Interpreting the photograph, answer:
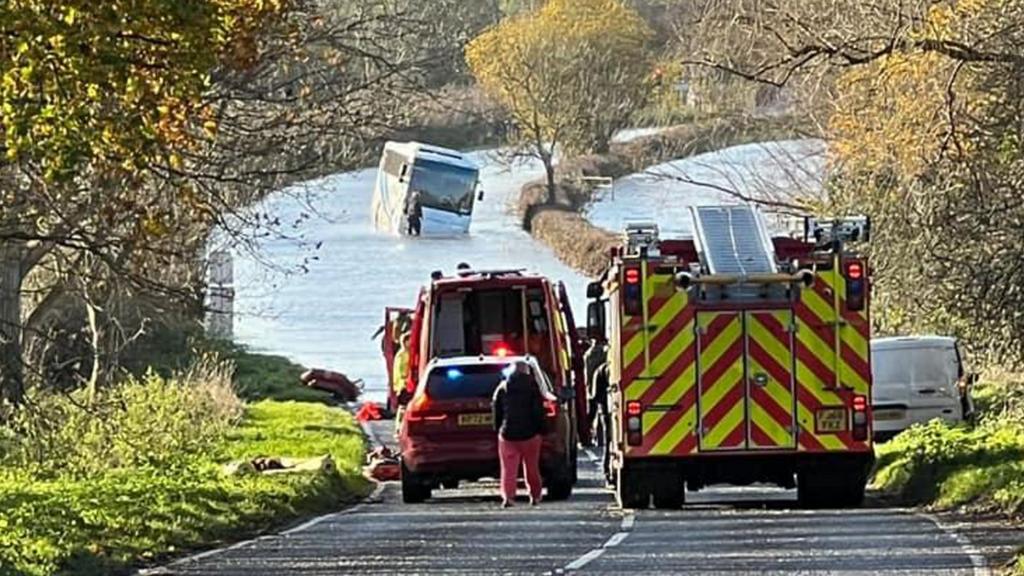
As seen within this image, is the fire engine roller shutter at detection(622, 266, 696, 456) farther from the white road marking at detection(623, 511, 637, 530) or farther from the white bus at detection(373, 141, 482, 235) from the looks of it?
the white bus at detection(373, 141, 482, 235)

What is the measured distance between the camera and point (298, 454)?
35.2 m

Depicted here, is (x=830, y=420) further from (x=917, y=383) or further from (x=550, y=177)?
(x=550, y=177)

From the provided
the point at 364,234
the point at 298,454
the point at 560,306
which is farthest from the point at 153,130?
the point at 364,234

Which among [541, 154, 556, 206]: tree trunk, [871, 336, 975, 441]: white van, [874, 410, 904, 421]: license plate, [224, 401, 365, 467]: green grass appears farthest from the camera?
[541, 154, 556, 206]: tree trunk

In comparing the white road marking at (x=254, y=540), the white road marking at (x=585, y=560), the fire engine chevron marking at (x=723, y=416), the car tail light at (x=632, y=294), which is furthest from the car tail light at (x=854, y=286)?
the white road marking at (x=254, y=540)

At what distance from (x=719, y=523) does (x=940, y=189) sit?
1373 cm

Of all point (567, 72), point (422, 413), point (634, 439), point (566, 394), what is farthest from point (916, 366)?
point (567, 72)

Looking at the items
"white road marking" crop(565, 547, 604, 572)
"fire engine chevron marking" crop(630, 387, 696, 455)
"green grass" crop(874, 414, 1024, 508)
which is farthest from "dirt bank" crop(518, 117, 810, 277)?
"white road marking" crop(565, 547, 604, 572)

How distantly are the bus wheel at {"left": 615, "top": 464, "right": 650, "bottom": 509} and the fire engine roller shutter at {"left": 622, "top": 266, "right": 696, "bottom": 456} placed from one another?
49 cm

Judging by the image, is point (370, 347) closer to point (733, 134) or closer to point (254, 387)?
point (254, 387)

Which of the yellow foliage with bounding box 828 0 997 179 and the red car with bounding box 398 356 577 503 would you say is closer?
the red car with bounding box 398 356 577 503

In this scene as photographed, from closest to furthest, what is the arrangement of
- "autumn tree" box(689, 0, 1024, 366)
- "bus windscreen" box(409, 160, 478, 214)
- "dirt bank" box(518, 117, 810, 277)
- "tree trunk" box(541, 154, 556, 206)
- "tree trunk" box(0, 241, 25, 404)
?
"autumn tree" box(689, 0, 1024, 366)
"tree trunk" box(0, 241, 25, 404)
"dirt bank" box(518, 117, 810, 277)
"tree trunk" box(541, 154, 556, 206)
"bus windscreen" box(409, 160, 478, 214)

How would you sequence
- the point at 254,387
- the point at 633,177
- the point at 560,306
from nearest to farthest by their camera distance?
1. the point at 560,306
2. the point at 254,387
3. the point at 633,177

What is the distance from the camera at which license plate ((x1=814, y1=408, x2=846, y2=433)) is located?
21.7 m
